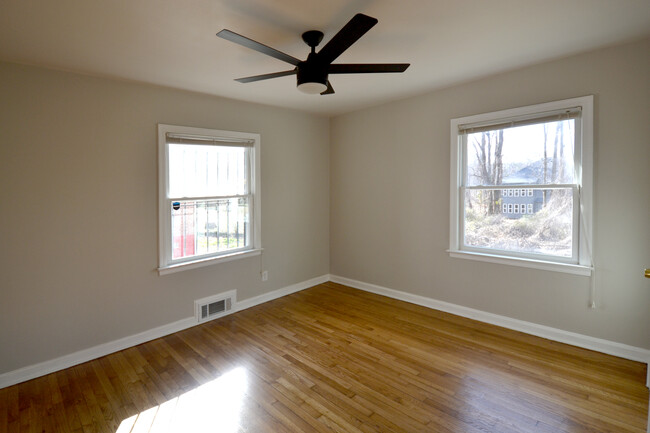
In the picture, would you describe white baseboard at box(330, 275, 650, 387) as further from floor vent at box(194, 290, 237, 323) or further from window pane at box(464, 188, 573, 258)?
floor vent at box(194, 290, 237, 323)

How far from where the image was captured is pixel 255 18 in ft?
6.91

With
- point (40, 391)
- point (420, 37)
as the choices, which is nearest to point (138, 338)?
point (40, 391)

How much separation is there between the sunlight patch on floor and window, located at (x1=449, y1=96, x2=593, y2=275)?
8.85 ft

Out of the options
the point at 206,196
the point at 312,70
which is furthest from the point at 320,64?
the point at 206,196

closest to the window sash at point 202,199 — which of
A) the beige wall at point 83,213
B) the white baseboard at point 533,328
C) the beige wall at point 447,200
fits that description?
the beige wall at point 83,213

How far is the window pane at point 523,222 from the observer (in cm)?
305

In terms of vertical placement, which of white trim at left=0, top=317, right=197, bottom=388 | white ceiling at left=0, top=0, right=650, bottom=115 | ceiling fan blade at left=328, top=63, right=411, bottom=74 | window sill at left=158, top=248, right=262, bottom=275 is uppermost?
white ceiling at left=0, top=0, right=650, bottom=115

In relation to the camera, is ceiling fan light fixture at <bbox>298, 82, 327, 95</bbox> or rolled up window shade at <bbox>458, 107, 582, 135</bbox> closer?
ceiling fan light fixture at <bbox>298, 82, 327, 95</bbox>

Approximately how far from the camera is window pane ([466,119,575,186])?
3.01 meters

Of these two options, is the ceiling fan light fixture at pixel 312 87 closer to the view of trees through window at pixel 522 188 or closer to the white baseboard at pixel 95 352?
the view of trees through window at pixel 522 188

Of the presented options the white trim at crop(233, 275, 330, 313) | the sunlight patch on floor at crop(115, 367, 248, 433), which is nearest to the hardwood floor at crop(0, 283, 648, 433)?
the sunlight patch on floor at crop(115, 367, 248, 433)

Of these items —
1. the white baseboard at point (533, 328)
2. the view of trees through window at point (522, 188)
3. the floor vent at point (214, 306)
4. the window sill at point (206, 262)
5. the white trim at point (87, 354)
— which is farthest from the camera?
the floor vent at point (214, 306)

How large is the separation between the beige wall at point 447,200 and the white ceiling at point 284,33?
0.29 metres

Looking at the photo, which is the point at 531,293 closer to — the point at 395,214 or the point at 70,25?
the point at 395,214
